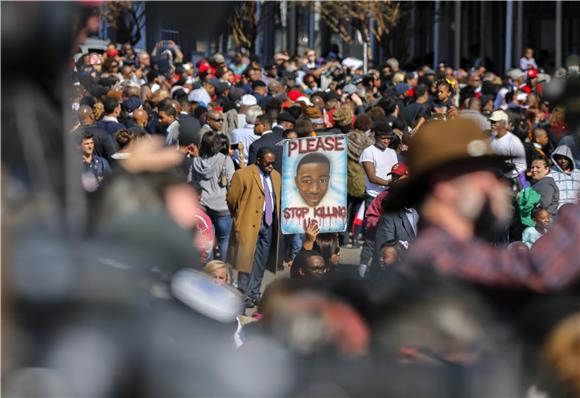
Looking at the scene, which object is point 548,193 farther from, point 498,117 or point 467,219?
point 467,219

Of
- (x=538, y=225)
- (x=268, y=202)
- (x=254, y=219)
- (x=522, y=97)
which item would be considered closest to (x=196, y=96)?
(x=522, y=97)

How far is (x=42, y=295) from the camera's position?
2.50m

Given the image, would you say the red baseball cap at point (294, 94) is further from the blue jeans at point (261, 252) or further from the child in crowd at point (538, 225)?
the child in crowd at point (538, 225)

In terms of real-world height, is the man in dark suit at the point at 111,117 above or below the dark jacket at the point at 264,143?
above

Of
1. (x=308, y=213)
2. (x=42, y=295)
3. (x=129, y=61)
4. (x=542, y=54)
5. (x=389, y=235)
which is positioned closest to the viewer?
(x=42, y=295)

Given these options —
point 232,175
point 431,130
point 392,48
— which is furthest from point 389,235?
point 392,48

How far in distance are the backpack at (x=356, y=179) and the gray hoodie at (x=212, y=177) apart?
191cm

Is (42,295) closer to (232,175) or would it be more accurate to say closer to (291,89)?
(232,175)

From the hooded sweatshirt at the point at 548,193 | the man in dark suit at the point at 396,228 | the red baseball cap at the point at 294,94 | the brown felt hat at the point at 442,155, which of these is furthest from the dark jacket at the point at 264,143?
the brown felt hat at the point at 442,155

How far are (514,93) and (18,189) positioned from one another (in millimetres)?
14774

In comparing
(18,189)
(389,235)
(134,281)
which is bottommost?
(389,235)

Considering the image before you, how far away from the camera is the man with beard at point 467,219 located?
9.03 ft

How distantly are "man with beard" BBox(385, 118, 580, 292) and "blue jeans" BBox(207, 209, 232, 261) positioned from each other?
7.07 m

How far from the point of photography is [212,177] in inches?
392
